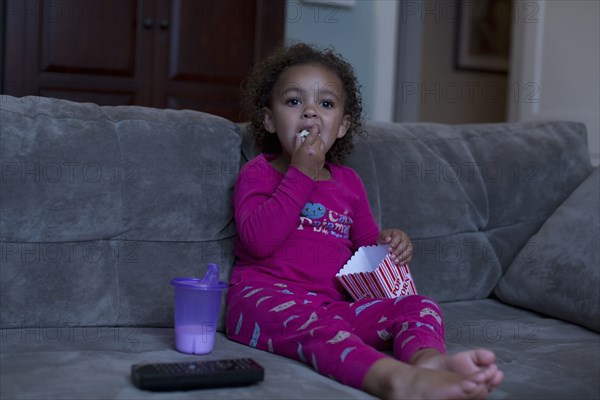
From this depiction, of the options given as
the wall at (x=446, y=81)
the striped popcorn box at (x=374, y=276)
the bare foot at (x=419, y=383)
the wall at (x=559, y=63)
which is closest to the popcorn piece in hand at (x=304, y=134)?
the striped popcorn box at (x=374, y=276)

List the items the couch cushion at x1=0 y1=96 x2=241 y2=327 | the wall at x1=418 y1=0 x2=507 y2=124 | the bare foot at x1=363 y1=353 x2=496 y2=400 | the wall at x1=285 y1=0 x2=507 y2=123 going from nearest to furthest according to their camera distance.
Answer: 1. the bare foot at x1=363 y1=353 x2=496 y2=400
2. the couch cushion at x1=0 y1=96 x2=241 y2=327
3. the wall at x1=285 y1=0 x2=507 y2=123
4. the wall at x1=418 y1=0 x2=507 y2=124

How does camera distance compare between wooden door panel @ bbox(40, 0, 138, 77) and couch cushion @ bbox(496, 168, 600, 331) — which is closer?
couch cushion @ bbox(496, 168, 600, 331)

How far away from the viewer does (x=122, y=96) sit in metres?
3.58

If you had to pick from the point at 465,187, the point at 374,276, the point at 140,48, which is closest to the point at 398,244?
the point at 374,276

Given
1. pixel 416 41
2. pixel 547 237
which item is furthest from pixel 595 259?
pixel 416 41

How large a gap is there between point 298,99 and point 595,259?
80 cm

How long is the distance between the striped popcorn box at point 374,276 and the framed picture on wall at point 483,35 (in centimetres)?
396

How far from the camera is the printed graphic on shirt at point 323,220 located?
1786 millimetres

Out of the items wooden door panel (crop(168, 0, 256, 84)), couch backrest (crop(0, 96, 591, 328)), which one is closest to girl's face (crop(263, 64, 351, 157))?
couch backrest (crop(0, 96, 591, 328))

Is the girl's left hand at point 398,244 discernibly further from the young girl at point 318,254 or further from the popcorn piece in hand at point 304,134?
the popcorn piece in hand at point 304,134

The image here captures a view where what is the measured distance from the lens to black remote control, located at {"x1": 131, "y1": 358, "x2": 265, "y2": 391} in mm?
1193

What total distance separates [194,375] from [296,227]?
621mm

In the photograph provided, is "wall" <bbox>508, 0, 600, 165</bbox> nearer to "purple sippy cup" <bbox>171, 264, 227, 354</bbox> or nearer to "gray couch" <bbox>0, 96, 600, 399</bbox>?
"gray couch" <bbox>0, 96, 600, 399</bbox>

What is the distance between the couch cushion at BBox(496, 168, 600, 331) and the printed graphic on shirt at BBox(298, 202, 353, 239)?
512mm
